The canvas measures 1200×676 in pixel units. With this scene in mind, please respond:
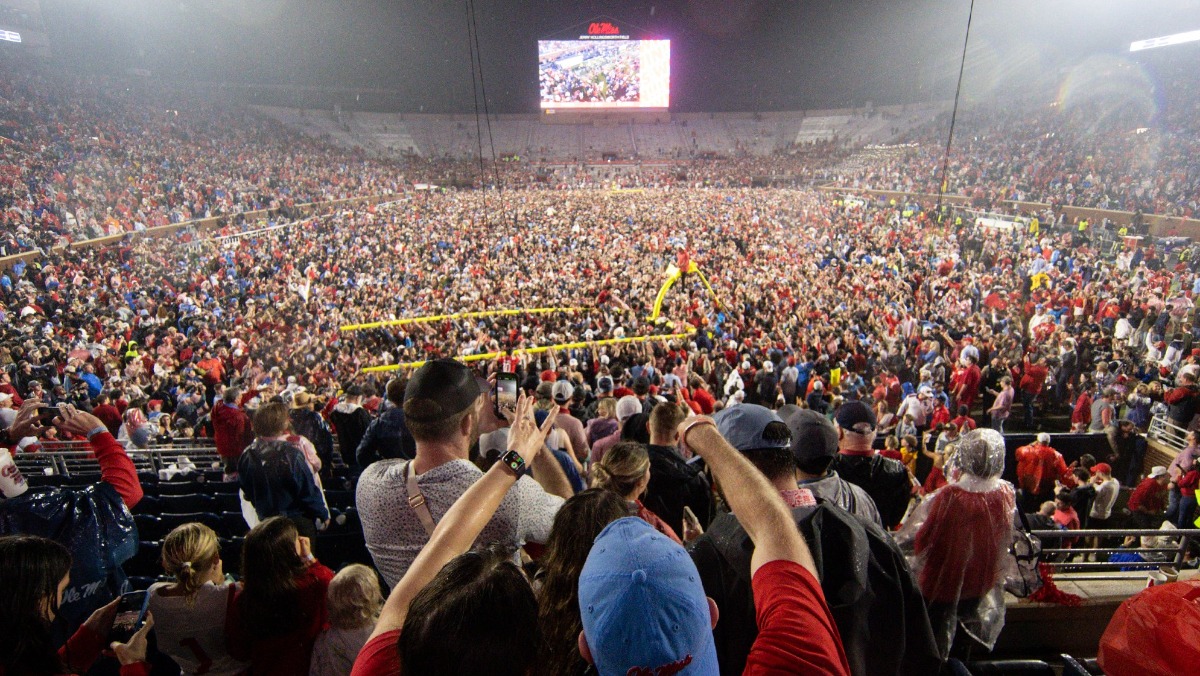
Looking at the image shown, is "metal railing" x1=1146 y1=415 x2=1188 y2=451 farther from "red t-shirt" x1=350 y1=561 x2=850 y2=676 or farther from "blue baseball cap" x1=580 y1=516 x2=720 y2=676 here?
"blue baseball cap" x1=580 y1=516 x2=720 y2=676

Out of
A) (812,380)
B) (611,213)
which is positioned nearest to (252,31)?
(611,213)

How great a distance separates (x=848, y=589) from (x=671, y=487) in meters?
1.26

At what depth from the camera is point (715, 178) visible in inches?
1411

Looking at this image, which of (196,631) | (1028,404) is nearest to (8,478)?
(196,631)

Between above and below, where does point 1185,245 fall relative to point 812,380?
above

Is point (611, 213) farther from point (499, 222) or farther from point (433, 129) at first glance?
point (433, 129)

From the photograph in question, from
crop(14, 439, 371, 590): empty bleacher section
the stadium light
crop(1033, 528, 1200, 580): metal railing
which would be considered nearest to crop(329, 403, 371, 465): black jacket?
crop(14, 439, 371, 590): empty bleacher section

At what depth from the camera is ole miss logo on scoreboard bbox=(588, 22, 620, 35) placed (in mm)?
33156

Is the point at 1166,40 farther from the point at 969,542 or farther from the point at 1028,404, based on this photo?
the point at 969,542

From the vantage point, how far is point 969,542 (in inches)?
83.9

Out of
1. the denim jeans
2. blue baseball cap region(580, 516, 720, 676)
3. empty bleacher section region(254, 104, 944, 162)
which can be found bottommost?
the denim jeans

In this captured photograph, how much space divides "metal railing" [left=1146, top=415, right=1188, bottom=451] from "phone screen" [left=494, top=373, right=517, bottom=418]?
22.5 ft

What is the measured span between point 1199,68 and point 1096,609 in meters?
27.7

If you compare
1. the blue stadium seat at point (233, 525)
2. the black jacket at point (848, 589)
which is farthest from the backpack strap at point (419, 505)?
the blue stadium seat at point (233, 525)
